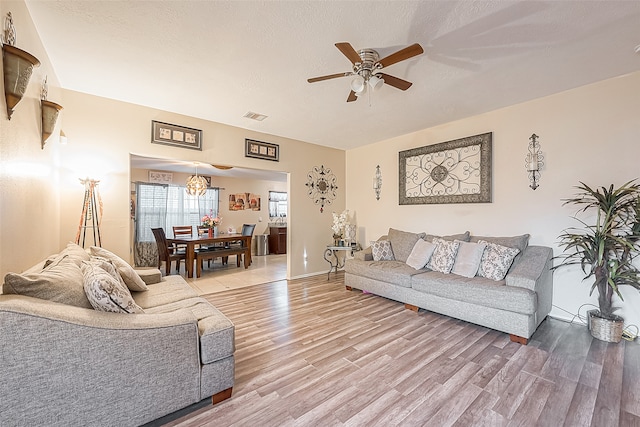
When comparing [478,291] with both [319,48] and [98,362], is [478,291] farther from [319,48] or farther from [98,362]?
[98,362]

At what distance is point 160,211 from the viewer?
679cm

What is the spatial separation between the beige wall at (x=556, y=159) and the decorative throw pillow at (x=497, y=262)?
20.9 inches

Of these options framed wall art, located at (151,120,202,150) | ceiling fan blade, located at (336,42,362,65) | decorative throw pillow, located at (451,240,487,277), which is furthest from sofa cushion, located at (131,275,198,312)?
decorative throw pillow, located at (451,240,487,277)

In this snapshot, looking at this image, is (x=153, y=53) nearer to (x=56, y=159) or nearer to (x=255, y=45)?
(x=255, y=45)

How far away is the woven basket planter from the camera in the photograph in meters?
2.39

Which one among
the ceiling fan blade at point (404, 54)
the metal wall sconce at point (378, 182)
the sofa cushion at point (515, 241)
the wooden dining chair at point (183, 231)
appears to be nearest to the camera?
the ceiling fan blade at point (404, 54)

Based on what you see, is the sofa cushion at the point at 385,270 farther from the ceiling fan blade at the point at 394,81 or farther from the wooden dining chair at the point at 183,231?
the wooden dining chair at the point at 183,231

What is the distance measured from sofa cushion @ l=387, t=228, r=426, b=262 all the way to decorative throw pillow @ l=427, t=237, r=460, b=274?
0.47 meters

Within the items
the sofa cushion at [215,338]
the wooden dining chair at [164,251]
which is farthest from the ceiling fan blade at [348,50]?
the wooden dining chair at [164,251]

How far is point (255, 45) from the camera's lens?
212 centimetres

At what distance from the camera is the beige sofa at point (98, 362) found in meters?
A: 1.12

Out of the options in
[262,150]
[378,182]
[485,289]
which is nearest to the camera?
[485,289]

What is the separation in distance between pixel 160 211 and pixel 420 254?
658cm

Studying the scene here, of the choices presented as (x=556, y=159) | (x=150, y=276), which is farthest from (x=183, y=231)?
(x=556, y=159)
